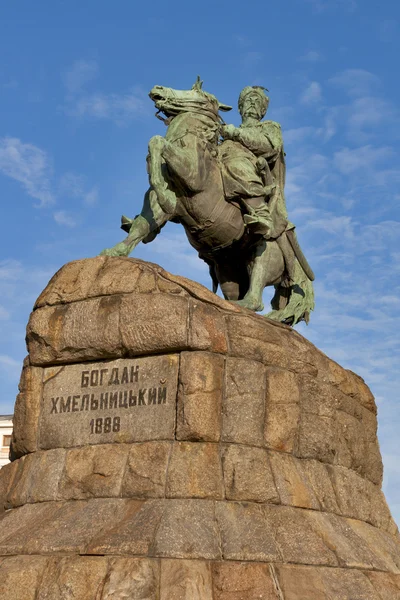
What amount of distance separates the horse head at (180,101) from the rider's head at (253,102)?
137 cm

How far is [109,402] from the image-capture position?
→ 8.76 metres

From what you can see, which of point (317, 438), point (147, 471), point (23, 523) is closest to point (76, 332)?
point (147, 471)

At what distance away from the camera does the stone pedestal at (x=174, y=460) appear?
7.30 m

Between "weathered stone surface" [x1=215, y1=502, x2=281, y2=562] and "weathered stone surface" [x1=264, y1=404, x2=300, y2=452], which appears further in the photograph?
"weathered stone surface" [x1=264, y1=404, x2=300, y2=452]

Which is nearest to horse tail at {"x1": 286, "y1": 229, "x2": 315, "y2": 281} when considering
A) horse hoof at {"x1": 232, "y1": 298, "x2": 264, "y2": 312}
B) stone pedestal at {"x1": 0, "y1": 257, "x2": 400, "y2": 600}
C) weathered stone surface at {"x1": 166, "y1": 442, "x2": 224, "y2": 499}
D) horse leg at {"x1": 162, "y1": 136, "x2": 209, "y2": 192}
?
horse hoof at {"x1": 232, "y1": 298, "x2": 264, "y2": 312}

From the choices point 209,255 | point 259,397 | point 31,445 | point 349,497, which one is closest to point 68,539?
point 31,445

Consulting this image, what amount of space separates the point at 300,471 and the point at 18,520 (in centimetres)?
267

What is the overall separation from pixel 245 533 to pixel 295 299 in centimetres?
475

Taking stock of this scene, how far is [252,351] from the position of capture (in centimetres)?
881

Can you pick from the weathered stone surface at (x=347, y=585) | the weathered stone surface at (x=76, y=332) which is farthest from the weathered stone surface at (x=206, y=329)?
the weathered stone surface at (x=347, y=585)

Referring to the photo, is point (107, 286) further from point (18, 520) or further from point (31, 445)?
point (18, 520)

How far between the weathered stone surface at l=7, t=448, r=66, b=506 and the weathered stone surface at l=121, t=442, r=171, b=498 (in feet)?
2.52

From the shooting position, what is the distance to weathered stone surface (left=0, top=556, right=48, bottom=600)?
7160mm

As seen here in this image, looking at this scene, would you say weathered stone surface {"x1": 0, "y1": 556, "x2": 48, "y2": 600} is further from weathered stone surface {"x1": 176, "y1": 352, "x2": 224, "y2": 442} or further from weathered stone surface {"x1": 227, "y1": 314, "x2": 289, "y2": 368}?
weathered stone surface {"x1": 227, "y1": 314, "x2": 289, "y2": 368}
